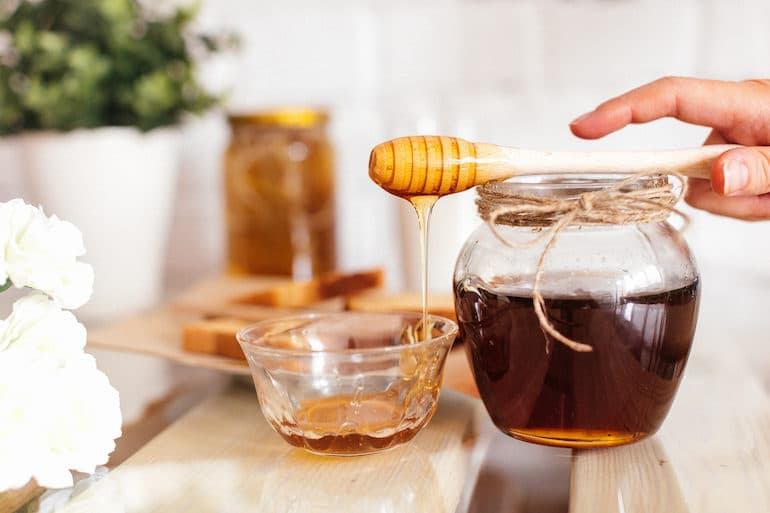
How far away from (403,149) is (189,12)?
72 centimetres

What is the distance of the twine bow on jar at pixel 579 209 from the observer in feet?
1.77

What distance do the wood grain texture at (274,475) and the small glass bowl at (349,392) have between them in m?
0.02

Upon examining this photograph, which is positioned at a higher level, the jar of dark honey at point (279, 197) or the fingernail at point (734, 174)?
the fingernail at point (734, 174)

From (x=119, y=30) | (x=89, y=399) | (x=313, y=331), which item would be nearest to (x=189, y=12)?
(x=119, y=30)

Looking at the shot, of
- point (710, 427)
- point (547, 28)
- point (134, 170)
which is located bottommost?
point (710, 427)

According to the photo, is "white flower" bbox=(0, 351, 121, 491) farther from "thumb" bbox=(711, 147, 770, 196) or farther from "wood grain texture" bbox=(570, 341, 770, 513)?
"thumb" bbox=(711, 147, 770, 196)

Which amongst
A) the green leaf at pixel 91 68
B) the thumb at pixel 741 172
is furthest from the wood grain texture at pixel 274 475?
the green leaf at pixel 91 68

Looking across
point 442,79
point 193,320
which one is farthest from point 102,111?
point 442,79

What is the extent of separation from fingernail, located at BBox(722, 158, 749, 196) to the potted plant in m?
0.78

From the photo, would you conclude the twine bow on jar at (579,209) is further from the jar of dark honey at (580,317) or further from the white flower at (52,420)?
the white flower at (52,420)

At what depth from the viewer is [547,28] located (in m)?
1.27

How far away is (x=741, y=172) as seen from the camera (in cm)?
56

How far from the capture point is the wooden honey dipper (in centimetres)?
55

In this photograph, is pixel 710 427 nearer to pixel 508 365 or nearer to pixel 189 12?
pixel 508 365
